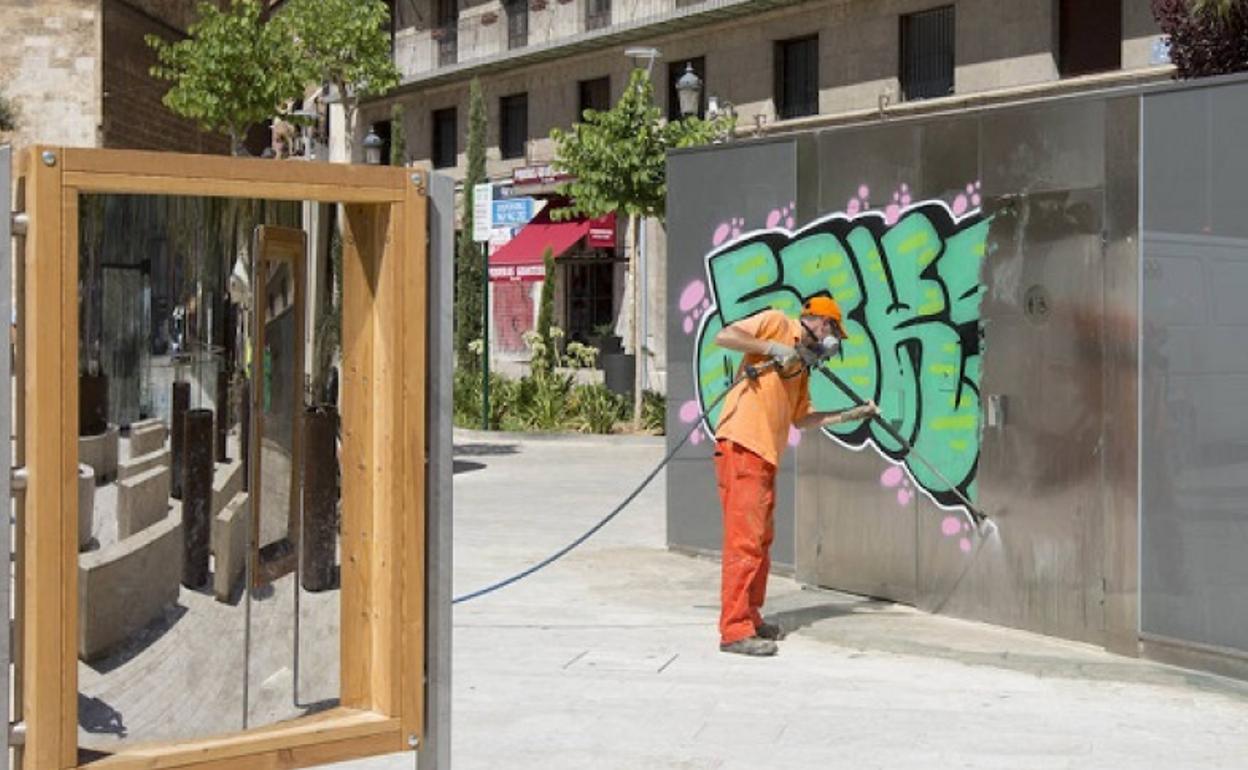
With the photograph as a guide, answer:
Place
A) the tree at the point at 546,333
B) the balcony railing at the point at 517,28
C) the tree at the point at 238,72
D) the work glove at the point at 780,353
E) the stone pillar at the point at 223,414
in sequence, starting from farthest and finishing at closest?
the balcony railing at the point at 517,28 < the tree at the point at 238,72 < the tree at the point at 546,333 < the work glove at the point at 780,353 < the stone pillar at the point at 223,414

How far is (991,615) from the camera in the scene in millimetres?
8500

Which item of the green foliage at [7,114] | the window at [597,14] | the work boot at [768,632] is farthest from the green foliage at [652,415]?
the green foliage at [7,114]

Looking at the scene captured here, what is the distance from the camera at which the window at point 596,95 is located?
34.7 meters

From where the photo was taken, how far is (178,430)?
4062mm

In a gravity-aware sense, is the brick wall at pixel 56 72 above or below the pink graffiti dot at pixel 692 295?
above

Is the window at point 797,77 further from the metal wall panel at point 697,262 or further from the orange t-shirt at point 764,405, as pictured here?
the orange t-shirt at point 764,405

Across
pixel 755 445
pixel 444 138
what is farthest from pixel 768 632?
pixel 444 138

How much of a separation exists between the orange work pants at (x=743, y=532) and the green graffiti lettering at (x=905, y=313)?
1.39 m

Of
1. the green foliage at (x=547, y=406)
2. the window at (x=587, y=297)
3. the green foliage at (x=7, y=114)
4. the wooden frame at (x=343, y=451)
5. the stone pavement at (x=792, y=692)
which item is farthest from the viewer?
the green foliage at (x=7, y=114)

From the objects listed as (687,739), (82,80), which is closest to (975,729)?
(687,739)

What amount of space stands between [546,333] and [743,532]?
1830 centimetres

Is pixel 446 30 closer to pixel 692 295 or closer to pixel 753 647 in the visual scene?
pixel 692 295

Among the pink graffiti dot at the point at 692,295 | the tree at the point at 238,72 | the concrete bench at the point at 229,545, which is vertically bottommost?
the concrete bench at the point at 229,545

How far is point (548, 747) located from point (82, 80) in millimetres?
42228
